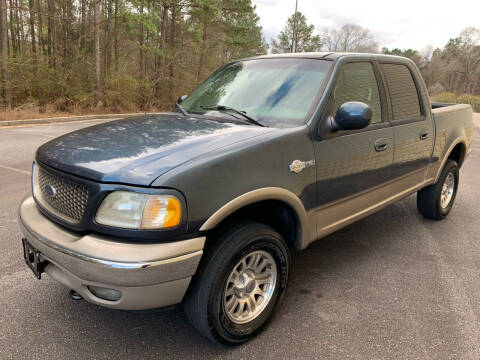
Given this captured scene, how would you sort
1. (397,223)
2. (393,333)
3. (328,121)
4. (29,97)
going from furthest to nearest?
(29,97)
(397,223)
(328,121)
(393,333)

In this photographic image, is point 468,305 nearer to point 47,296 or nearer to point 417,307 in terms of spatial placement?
point 417,307

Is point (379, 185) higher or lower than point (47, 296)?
higher

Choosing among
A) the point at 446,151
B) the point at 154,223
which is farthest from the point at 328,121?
the point at 446,151

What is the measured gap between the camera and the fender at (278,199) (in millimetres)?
2129

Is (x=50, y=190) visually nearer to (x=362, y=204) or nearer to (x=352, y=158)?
(x=352, y=158)

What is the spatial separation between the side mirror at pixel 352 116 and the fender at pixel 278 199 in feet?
2.15

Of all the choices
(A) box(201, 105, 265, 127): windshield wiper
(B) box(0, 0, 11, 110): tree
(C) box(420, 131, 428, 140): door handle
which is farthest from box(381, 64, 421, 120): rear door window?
(B) box(0, 0, 11, 110): tree

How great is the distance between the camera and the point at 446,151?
440 centimetres

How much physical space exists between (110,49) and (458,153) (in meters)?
24.5

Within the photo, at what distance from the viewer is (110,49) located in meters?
25.1

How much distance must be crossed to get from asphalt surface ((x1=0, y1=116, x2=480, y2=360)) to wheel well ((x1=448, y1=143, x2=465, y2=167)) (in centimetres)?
118

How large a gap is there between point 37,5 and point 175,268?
22.5 m

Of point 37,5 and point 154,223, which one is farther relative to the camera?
point 37,5

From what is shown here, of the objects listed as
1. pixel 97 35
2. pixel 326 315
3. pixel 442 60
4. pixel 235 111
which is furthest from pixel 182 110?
pixel 442 60
